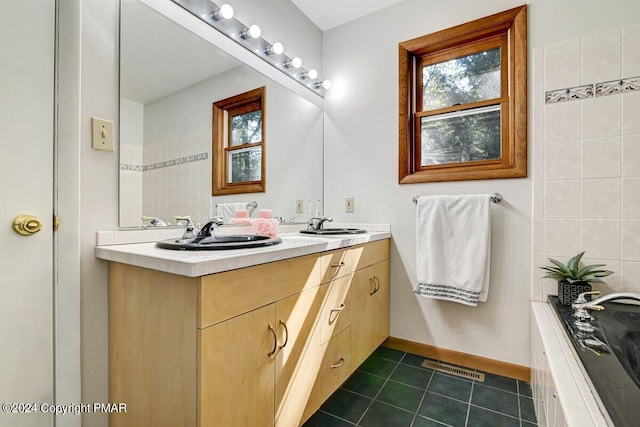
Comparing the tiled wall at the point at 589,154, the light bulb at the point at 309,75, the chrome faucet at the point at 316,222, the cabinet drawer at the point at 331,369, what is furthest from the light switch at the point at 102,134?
the tiled wall at the point at 589,154

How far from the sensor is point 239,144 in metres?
1.70

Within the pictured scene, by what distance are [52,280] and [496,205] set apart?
2082mm

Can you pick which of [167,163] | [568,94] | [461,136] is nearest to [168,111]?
[167,163]

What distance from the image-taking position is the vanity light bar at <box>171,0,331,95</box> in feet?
4.72

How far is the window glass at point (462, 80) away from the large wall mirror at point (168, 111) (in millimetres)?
1108

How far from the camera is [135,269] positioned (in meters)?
0.99

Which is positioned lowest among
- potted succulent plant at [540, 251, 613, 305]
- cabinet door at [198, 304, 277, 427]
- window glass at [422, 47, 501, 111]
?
cabinet door at [198, 304, 277, 427]

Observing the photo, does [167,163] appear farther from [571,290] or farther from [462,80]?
[571,290]

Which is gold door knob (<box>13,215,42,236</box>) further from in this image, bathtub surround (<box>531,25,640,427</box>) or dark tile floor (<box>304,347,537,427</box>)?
bathtub surround (<box>531,25,640,427</box>)

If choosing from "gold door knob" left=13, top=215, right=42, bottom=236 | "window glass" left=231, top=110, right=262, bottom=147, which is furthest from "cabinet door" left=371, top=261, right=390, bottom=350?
"gold door knob" left=13, top=215, right=42, bottom=236

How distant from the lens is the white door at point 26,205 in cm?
90

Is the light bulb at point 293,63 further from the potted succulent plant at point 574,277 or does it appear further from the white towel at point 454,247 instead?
the potted succulent plant at point 574,277

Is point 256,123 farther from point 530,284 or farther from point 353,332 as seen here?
point 530,284

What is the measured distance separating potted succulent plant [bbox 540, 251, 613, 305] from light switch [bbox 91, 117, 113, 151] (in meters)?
2.05
